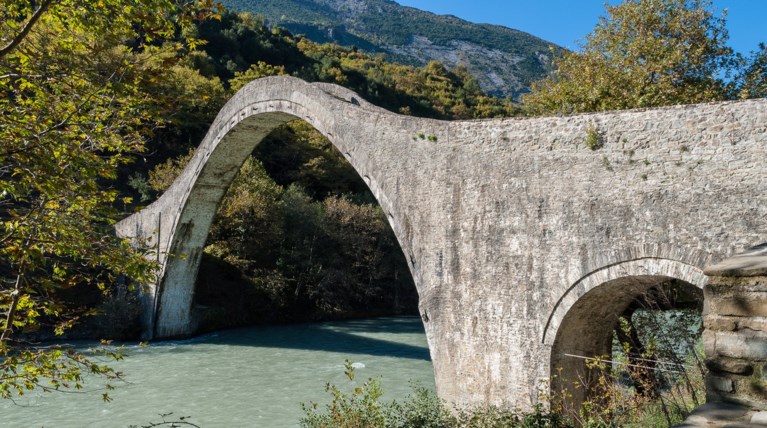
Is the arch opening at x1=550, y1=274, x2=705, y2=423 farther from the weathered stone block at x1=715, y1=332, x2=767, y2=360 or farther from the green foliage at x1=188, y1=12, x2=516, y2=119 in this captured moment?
the green foliage at x1=188, y1=12, x2=516, y2=119

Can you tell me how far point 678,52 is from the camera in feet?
31.9

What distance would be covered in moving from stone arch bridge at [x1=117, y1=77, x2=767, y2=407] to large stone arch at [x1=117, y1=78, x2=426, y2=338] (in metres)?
0.20

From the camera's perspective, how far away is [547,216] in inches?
257

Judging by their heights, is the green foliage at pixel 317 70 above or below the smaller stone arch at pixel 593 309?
above

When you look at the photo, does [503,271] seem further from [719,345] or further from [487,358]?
[719,345]

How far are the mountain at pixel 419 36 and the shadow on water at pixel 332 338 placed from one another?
6878 centimetres

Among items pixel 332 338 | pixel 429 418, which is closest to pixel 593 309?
pixel 429 418

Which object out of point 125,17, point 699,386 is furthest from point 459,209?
point 125,17

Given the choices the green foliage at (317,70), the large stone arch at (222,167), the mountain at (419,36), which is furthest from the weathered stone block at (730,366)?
the mountain at (419,36)

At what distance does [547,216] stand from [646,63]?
5.04 metres

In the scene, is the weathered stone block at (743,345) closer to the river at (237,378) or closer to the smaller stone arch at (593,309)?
the smaller stone arch at (593,309)

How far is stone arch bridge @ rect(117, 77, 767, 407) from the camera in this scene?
17.6 feet

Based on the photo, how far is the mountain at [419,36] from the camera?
9069 centimetres

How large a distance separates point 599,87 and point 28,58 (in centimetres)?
840
